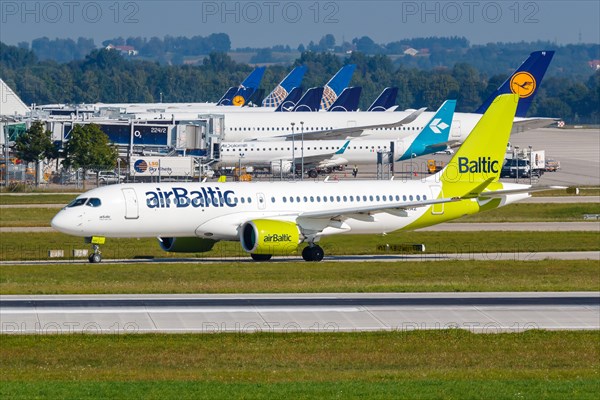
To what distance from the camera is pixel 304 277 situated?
48.8 metres

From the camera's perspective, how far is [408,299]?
4178 centimetres

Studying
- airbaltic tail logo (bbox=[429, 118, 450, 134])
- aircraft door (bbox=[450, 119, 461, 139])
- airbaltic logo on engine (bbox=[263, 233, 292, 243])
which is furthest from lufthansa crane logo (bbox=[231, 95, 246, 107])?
airbaltic logo on engine (bbox=[263, 233, 292, 243])

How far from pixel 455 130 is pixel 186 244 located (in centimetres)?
6759

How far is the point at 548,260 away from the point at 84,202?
1978 centimetres

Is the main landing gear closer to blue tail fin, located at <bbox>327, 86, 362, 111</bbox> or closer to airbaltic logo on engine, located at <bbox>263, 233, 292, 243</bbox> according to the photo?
airbaltic logo on engine, located at <bbox>263, 233, 292, 243</bbox>

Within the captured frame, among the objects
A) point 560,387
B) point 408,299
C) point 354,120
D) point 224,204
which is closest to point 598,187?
point 354,120

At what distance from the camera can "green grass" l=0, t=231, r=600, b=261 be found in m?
59.1

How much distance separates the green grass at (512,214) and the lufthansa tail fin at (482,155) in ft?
52.0

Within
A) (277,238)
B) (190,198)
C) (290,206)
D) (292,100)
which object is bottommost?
(277,238)

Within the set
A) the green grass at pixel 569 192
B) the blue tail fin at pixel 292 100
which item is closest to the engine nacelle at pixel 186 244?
the green grass at pixel 569 192

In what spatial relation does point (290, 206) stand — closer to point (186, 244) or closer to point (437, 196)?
point (186, 244)

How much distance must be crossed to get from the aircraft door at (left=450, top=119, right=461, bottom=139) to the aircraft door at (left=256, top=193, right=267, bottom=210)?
65.6 m

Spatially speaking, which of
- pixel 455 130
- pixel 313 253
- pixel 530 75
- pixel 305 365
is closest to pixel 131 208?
pixel 313 253

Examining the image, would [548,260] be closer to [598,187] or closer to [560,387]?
[560,387]
